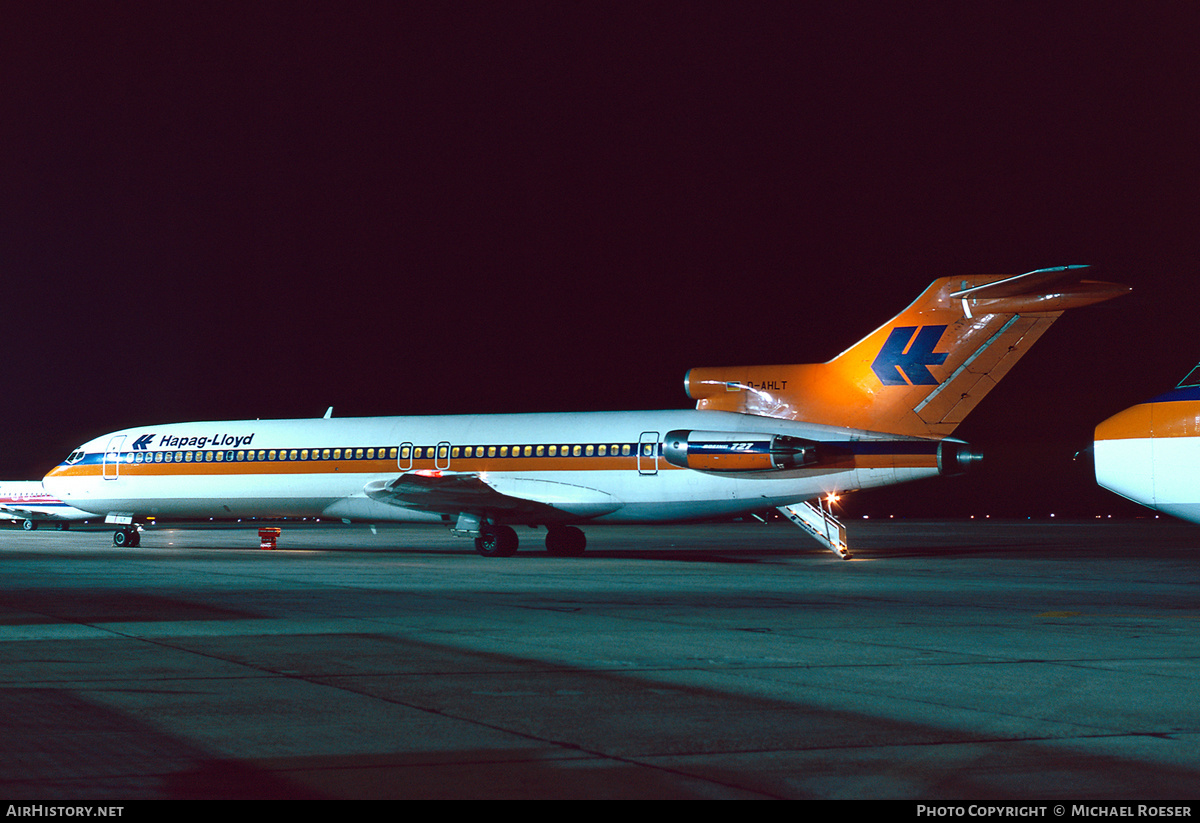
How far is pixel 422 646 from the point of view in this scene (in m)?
12.0

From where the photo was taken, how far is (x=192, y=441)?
37.3 metres

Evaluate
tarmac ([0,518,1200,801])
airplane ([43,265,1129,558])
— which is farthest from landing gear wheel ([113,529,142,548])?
tarmac ([0,518,1200,801])

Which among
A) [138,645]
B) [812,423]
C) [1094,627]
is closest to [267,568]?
[812,423]

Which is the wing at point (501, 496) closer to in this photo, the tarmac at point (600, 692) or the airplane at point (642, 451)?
the airplane at point (642, 451)

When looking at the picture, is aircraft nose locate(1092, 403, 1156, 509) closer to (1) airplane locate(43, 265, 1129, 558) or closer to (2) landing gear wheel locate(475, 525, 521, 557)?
(1) airplane locate(43, 265, 1129, 558)

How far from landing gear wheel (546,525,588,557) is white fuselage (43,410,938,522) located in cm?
159

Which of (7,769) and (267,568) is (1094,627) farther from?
(267,568)

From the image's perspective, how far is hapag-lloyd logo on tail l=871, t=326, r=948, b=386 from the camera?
27109 millimetres

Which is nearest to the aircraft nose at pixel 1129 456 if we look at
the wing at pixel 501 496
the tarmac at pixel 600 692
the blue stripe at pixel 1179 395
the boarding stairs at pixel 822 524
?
the blue stripe at pixel 1179 395

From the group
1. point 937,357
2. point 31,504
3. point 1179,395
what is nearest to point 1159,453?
point 1179,395

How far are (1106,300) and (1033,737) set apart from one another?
19187 millimetres

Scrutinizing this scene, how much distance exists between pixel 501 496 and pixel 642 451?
3959mm

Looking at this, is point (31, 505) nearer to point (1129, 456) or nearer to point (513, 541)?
point (513, 541)

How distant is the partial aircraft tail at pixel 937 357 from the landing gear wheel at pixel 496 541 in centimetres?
795
